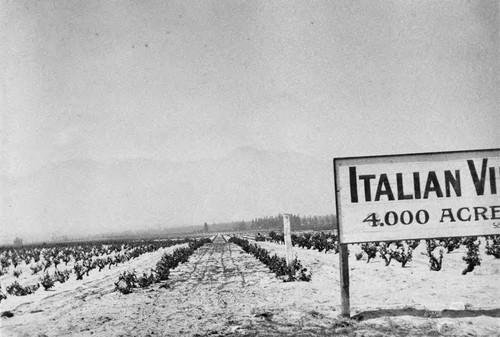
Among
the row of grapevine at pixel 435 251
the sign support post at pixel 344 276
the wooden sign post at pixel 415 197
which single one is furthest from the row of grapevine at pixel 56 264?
the row of grapevine at pixel 435 251

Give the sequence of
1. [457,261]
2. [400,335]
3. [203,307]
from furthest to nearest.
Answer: [457,261] < [203,307] < [400,335]

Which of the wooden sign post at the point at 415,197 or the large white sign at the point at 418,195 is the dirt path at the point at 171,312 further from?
the large white sign at the point at 418,195

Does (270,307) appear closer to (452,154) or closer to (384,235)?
(384,235)

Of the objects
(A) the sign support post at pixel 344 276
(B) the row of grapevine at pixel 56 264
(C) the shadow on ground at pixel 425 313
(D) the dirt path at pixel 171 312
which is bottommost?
(B) the row of grapevine at pixel 56 264

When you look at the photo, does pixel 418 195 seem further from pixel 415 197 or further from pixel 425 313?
pixel 425 313

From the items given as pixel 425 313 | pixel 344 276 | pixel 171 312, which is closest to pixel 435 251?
pixel 425 313

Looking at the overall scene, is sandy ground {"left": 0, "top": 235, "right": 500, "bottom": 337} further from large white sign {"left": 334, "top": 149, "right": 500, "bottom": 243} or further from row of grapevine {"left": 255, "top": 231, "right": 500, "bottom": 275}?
large white sign {"left": 334, "top": 149, "right": 500, "bottom": 243}

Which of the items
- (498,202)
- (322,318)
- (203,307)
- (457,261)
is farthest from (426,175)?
(457,261)
